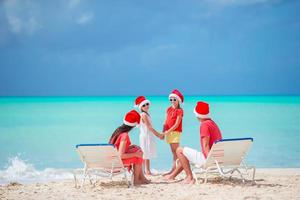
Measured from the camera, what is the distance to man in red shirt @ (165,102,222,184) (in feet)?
22.4

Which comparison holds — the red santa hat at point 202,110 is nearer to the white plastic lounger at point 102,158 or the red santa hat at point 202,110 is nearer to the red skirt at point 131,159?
the red skirt at point 131,159

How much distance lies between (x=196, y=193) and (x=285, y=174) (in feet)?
8.71

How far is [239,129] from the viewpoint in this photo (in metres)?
21.0

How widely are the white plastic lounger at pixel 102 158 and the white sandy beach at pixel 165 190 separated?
0.27 metres

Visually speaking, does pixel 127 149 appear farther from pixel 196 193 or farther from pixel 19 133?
pixel 19 133

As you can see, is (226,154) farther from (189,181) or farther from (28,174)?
(28,174)

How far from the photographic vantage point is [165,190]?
22.0 ft

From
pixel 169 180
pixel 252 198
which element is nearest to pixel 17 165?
pixel 169 180

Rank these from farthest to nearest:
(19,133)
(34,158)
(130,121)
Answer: (19,133), (34,158), (130,121)

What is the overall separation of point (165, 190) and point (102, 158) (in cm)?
90

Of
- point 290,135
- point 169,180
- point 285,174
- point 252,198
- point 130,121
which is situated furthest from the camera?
point 290,135

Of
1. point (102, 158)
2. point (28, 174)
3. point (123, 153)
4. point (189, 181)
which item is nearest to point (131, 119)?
point (123, 153)

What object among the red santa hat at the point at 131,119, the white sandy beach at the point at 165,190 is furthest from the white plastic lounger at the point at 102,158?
the red santa hat at the point at 131,119

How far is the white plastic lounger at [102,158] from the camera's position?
21.4ft
